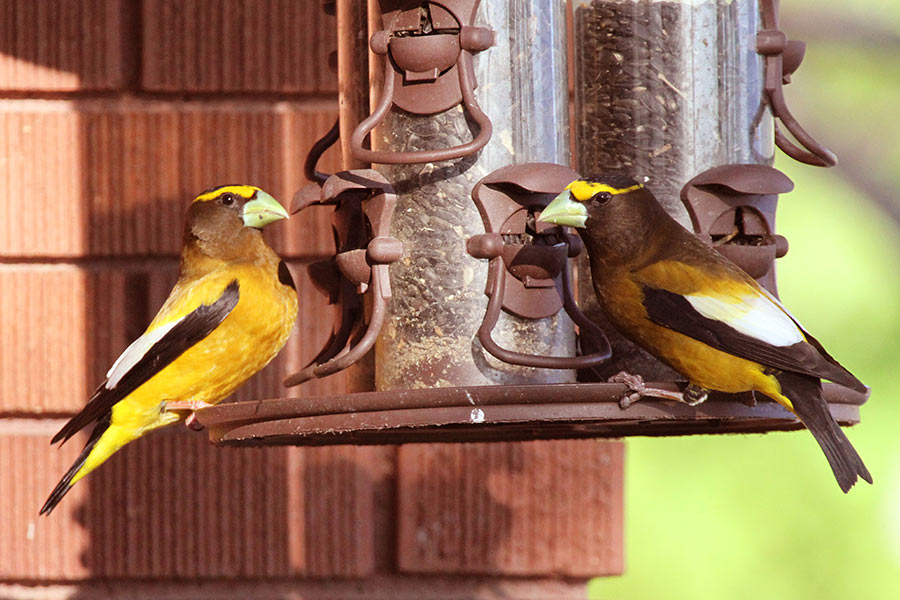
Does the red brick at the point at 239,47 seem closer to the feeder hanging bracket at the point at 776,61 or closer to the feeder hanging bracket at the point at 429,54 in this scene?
the feeder hanging bracket at the point at 429,54

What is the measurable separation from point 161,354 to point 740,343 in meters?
1.34

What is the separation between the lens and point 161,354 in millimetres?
3010

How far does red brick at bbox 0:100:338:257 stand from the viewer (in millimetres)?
3629

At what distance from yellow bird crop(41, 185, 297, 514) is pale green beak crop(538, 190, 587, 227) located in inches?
32.5

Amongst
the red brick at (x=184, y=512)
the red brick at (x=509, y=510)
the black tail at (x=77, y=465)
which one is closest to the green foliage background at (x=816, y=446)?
the red brick at (x=509, y=510)

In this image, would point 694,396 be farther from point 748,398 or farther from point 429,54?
point 429,54

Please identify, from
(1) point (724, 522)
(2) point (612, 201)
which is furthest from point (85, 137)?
(1) point (724, 522)

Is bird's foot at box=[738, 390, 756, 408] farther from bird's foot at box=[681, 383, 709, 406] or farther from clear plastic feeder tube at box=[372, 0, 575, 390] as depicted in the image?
clear plastic feeder tube at box=[372, 0, 575, 390]

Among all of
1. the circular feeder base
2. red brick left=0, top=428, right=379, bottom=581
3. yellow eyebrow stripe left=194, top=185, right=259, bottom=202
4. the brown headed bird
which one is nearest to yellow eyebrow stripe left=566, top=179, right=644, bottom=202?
the brown headed bird

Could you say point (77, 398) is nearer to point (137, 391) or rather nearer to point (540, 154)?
point (137, 391)

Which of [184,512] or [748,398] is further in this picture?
[184,512]

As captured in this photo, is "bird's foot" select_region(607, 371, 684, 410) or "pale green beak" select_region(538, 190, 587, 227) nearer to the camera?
"bird's foot" select_region(607, 371, 684, 410)

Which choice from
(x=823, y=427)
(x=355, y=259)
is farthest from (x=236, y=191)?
(x=823, y=427)

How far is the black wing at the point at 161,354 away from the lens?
3.00 metres
